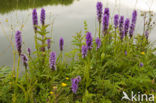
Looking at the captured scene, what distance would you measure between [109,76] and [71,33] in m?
2.40

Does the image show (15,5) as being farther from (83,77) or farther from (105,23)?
(83,77)

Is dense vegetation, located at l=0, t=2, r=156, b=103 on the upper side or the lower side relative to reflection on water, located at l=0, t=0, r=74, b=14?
lower

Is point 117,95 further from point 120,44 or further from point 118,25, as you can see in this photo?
point 118,25

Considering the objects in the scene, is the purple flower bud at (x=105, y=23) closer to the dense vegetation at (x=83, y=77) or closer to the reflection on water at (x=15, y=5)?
the dense vegetation at (x=83, y=77)

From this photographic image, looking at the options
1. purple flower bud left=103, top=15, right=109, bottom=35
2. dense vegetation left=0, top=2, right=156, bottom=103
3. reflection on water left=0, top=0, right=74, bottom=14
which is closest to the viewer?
dense vegetation left=0, top=2, right=156, bottom=103

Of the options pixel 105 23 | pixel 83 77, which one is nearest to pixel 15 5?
pixel 105 23

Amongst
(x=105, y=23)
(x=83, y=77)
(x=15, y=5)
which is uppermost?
(x=15, y=5)

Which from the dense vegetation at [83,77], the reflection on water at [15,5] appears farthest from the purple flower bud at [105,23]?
the reflection on water at [15,5]

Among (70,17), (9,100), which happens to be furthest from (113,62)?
(70,17)

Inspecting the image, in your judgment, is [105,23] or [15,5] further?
[15,5]

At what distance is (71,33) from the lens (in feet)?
14.9

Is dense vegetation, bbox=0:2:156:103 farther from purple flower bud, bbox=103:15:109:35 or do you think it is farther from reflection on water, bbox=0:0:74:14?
reflection on water, bbox=0:0:74:14

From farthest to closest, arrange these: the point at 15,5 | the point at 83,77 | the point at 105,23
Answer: the point at 15,5 → the point at 105,23 → the point at 83,77

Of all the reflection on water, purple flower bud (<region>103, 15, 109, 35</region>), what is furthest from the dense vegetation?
the reflection on water
